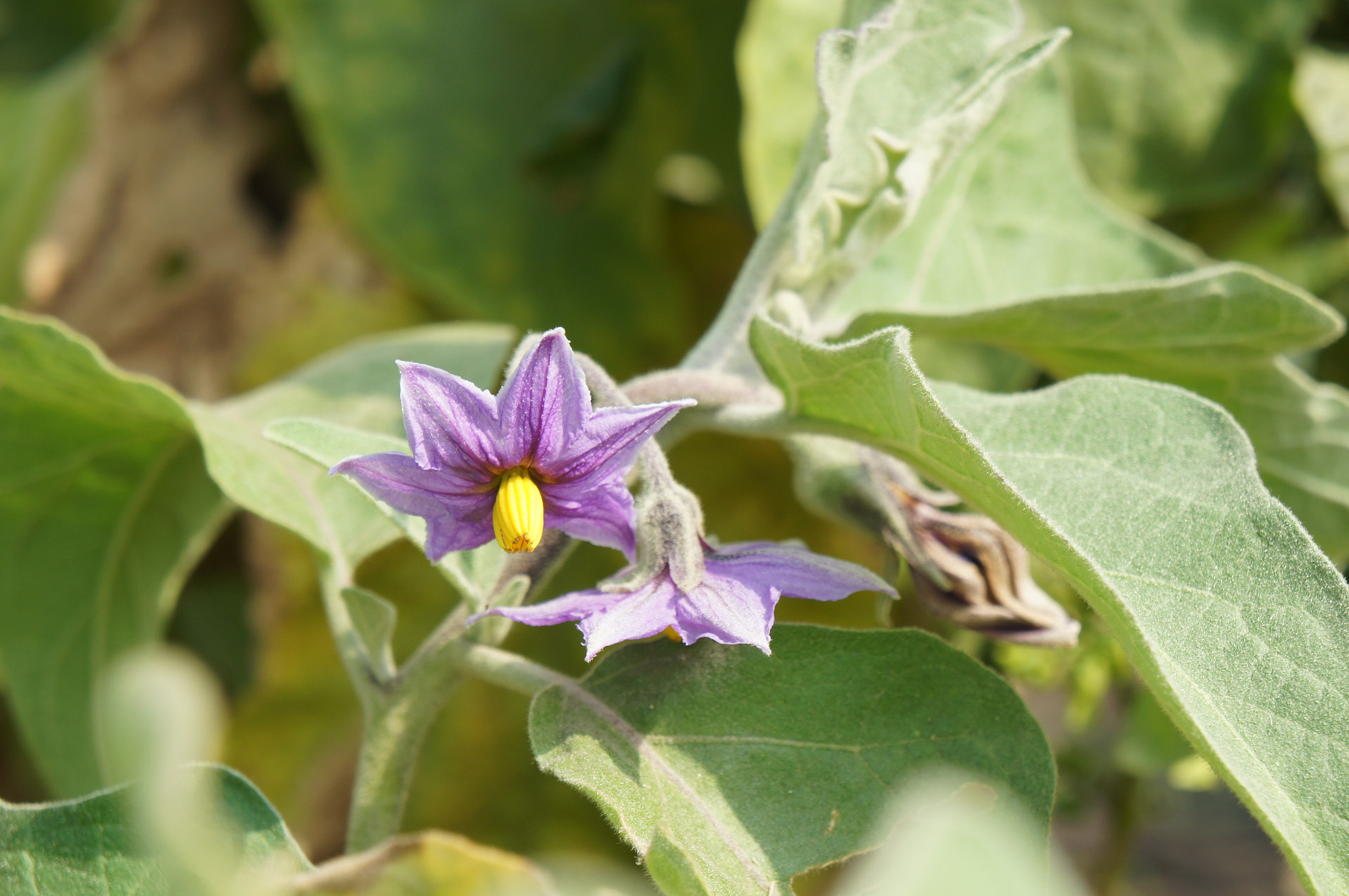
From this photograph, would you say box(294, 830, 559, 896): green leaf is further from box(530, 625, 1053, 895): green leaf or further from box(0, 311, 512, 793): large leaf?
box(0, 311, 512, 793): large leaf

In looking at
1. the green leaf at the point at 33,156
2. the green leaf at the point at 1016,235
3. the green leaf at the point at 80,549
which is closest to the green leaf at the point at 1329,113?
the green leaf at the point at 1016,235

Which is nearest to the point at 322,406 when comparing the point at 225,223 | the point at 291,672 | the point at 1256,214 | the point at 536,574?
the point at 536,574

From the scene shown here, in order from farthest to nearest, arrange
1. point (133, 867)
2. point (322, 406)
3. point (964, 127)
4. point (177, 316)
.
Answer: point (177, 316) → point (322, 406) → point (964, 127) → point (133, 867)

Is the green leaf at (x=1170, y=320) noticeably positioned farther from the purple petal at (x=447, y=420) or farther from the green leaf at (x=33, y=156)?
the green leaf at (x=33, y=156)

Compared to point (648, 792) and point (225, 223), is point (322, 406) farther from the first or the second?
point (225, 223)

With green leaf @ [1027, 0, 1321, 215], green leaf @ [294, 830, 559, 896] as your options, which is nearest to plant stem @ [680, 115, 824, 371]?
green leaf @ [294, 830, 559, 896]

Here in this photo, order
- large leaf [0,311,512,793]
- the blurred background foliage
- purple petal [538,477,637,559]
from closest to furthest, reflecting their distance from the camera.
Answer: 1. purple petal [538,477,637,559]
2. large leaf [0,311,512,793]
3. the blurred background foliage

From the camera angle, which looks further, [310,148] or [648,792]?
[310,148]
